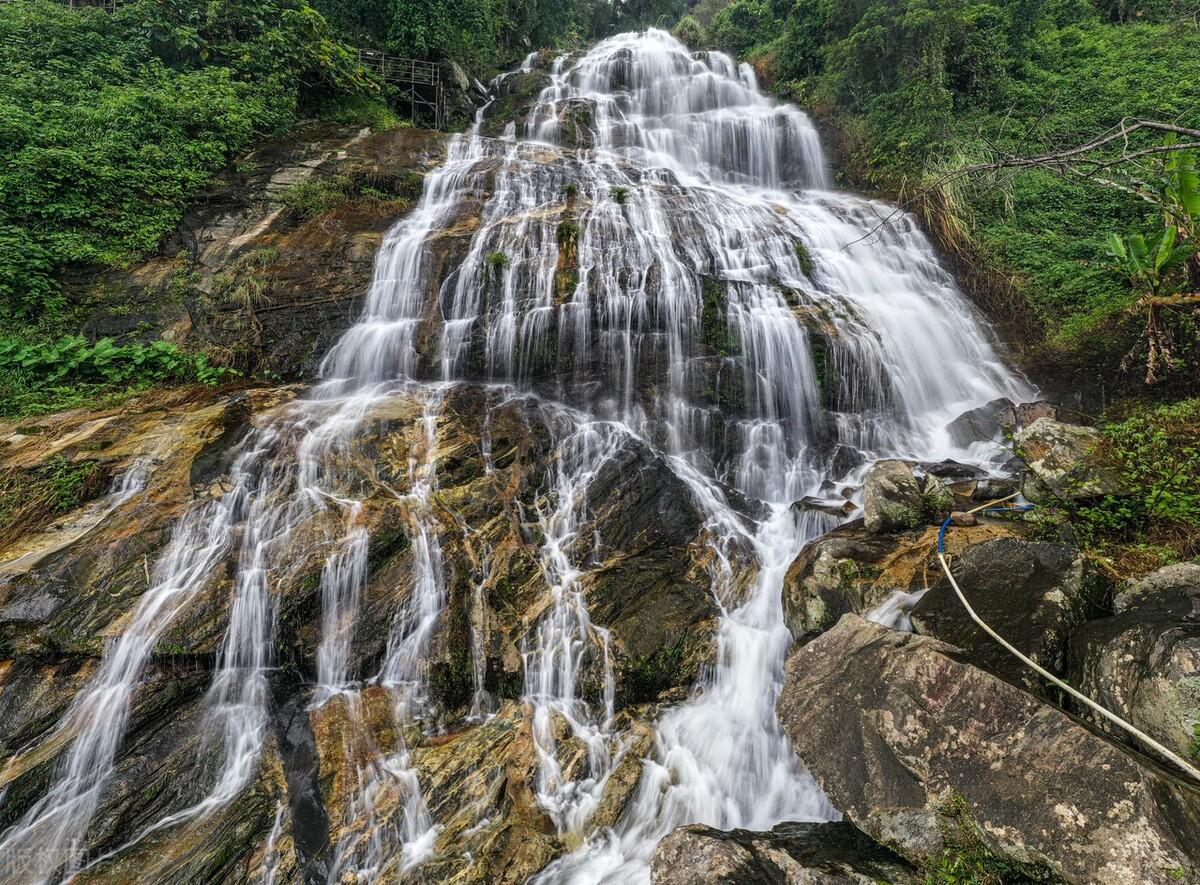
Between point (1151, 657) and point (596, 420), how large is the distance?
6211 millimetres

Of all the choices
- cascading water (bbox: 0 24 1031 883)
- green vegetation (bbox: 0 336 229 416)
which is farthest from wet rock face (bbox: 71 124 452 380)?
cascading water (bbox: 0 24 1031 883)

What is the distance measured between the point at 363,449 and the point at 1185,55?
20274 mm

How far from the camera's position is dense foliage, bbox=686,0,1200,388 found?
360 inches

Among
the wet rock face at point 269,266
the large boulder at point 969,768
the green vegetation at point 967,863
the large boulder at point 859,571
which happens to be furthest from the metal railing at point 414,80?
the green vegetation at point 967,863

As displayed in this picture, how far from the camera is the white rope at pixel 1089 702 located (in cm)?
224

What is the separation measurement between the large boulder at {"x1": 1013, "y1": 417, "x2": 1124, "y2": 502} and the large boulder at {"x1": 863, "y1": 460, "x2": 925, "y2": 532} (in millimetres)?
1049

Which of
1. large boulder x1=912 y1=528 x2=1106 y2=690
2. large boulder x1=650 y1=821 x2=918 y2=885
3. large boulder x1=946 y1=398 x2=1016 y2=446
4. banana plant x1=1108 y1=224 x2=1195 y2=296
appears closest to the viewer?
large boulder x1=650 y1=821 x2=918 y2=885

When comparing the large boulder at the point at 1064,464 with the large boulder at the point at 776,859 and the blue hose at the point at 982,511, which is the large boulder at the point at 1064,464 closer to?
the blue hose at the point at 982,511

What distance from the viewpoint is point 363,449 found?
624 cm

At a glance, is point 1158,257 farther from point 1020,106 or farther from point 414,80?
point 414,80

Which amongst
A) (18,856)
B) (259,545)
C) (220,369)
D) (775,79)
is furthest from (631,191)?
(18,856)

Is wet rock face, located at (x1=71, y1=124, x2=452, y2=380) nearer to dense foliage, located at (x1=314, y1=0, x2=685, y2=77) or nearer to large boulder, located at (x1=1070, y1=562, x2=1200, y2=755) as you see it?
dense foliage, located at (x1=314, y1=0, x2=685, y2=77)

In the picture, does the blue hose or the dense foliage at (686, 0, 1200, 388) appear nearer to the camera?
the blue hose

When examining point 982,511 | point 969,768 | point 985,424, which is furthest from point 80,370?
point 985,424
